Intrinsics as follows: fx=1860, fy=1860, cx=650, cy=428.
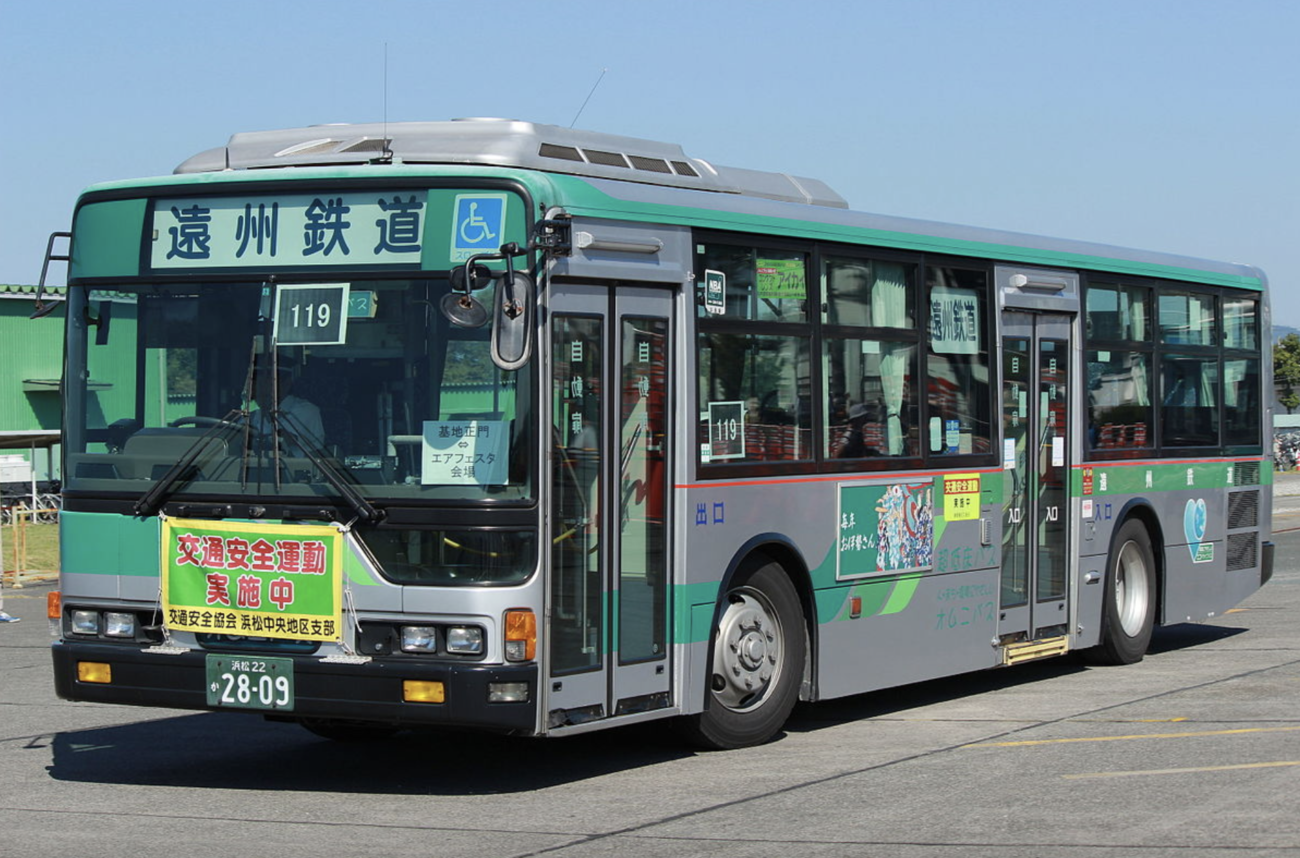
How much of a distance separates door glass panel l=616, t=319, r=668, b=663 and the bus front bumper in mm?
958

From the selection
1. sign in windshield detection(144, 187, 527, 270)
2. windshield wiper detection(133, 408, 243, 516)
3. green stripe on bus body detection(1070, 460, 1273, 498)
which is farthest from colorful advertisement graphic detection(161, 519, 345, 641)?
green stripe on bus body detection(1070, 460, 1273, 498)

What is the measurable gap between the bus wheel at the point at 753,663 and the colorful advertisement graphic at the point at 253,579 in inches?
89.5

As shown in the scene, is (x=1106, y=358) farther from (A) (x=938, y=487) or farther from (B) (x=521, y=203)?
(B) (x=521, y=203)

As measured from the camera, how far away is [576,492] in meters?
8.87

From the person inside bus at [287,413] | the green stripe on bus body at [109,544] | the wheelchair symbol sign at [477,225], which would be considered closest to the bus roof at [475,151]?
the wheelchair symbol sign at [477,225]

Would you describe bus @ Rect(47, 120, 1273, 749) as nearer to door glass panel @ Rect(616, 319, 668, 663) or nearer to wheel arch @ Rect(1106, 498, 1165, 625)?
door glass panel @ Rect(616, 319, 668, 663)

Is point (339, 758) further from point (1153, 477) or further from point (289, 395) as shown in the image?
point (1153, 477)

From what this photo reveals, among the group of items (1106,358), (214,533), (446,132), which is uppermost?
(446,132)

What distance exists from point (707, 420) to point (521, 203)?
1.80 meters

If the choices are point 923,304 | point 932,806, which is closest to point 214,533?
point 932,806

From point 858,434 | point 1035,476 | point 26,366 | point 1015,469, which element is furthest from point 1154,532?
point 26,366

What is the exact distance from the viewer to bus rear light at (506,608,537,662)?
838 cm

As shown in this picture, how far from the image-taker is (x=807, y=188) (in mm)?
11609

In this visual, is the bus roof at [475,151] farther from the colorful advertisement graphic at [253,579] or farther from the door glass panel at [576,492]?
the colorful advertisement graphic at [253,579]
